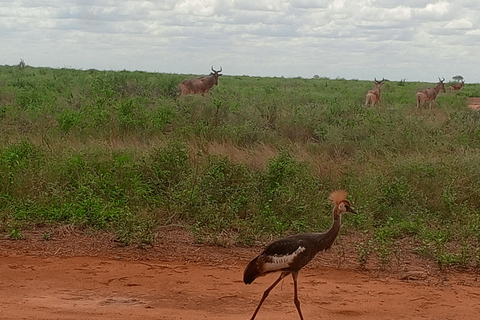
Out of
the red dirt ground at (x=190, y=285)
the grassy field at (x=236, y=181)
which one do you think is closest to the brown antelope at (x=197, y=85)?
the grassy field at (x=236, y=181)

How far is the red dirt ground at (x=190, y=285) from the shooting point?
6.09 meters

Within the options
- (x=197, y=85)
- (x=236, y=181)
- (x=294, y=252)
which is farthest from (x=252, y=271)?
(x=197, y=85)

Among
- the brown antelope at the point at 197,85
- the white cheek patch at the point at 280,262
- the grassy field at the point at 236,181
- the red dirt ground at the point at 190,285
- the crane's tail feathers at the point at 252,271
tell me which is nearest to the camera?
the white cheek patch at the point at 280,262

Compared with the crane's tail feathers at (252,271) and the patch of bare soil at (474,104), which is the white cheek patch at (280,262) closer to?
the crane's tail feathers at (252,271)

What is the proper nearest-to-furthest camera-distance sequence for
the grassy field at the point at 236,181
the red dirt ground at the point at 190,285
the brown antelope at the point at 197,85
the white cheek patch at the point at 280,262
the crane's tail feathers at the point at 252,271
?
the white cheek patch at the point at 280,262, the crane's tail feathers at the point at 252,271, the red dirt ground at the point at 190,285, the grassy field at the point at 236,181, the brown antelope at the point at 197,85

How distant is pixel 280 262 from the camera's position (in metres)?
5.63

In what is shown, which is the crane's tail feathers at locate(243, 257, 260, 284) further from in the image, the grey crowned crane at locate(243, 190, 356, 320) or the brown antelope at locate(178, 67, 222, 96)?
the brown antelope at locate(178, 67, 222, 96)

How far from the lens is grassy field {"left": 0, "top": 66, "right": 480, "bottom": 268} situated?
873cm

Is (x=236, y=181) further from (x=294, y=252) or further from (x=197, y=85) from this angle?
(x=197, y=85)

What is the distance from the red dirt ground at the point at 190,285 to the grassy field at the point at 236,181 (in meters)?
0.30

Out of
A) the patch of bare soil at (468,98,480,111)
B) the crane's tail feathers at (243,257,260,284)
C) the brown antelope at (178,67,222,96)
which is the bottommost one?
the crane's tail feathers at (243,257,260,284)

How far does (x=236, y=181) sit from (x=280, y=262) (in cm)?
463

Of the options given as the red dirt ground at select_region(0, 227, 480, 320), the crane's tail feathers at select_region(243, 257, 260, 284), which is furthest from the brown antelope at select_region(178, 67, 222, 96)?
the crane's tail feathers at select_region(243, 257, 260, 284)

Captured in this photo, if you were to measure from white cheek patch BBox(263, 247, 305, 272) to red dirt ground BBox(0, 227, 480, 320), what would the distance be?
564 millimetres
